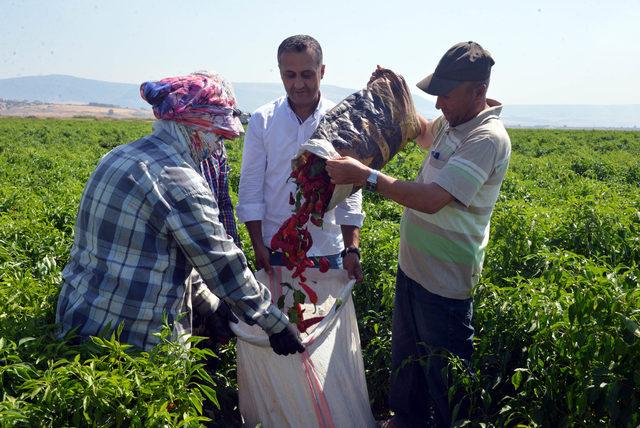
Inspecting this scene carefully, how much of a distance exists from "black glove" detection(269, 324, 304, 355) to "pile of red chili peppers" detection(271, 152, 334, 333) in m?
0.45

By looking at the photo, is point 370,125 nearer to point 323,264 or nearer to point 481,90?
point 481,90

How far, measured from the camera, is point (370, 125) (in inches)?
102

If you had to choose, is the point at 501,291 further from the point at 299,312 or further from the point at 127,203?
the point at 127,203

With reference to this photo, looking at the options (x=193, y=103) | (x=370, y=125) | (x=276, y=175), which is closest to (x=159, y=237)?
(x=193, y=103)

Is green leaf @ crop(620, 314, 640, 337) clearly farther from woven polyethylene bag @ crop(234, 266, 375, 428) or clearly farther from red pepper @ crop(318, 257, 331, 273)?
red pepper @ crop(318, 257, 331, 273)

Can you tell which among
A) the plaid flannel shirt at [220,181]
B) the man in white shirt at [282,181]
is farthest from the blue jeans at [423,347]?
the plaid flannel shirt at [220,181]

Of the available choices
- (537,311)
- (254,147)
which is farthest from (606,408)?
(254,147)

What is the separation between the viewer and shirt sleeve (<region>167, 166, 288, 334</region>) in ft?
6.84

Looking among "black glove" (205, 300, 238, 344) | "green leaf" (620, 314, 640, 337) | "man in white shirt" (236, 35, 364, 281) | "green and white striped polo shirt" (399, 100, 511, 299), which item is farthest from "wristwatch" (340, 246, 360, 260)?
"green leaf" (620, 314, 640, 337)

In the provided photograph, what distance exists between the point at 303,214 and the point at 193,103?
2.43ft

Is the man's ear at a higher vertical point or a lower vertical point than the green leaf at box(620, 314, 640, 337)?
higher

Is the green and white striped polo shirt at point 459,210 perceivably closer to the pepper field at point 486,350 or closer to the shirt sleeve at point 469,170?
the shirt sleeve at point 469,170

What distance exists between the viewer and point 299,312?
272 centimetres

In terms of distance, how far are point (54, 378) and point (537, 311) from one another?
1847 millimetres
